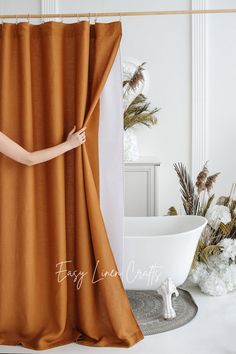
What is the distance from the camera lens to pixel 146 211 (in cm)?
445

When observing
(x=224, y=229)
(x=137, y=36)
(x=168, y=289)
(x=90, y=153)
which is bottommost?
(x=168, y=289)

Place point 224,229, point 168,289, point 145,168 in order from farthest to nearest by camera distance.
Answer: point 145,168 → point 224,229 → point 168,289

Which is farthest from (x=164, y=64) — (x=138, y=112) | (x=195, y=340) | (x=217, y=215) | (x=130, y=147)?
(x=195, y=340)

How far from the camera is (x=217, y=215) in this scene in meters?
3.83

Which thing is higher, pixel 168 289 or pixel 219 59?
pixel 219 59

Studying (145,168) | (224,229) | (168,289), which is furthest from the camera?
(145,168)

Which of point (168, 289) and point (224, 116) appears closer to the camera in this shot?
point (168, 289)

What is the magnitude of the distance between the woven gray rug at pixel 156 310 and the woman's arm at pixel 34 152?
134 centimetres

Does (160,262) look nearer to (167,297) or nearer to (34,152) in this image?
(167,297)

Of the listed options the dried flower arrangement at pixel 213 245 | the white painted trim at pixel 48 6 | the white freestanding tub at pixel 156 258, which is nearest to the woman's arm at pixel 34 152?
the white freestanding tub at pixel 156 258

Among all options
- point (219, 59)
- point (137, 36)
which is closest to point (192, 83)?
point (219, 59)

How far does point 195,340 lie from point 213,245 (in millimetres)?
1158

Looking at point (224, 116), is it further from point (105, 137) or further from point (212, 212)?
point (105, 137)

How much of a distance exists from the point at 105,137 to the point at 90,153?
0.44ft
